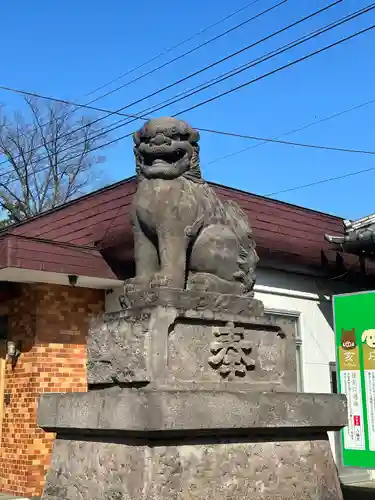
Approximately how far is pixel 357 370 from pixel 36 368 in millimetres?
4637

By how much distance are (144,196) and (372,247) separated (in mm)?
6740

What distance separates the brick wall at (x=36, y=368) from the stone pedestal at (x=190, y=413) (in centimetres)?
558

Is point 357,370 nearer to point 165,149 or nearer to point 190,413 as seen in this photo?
point 165,149

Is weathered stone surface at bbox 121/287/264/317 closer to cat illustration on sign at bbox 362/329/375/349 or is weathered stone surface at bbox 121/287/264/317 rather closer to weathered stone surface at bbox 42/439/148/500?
weathered stone surface at bbox 42/439/148/500

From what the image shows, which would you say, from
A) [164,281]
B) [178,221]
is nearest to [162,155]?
[178,221]

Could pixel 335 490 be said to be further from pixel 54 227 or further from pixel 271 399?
pixel 54 227

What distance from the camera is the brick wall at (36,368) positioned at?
367 inches

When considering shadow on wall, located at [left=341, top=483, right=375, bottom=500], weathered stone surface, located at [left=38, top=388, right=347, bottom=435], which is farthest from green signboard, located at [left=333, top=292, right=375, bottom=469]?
weathered stone surface, located at [left=38, top=388, right=347, bottom=435]

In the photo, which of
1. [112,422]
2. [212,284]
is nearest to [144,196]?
[212,284]

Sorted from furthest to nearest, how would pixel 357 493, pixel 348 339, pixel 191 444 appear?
pixel 357 493 < pixel 348 339 < pixel 191 444

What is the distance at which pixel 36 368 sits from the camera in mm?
9438

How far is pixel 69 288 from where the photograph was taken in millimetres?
9930

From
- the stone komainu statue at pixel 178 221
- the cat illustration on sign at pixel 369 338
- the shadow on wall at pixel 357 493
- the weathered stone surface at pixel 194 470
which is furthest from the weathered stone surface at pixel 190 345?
the shadow on wall at pixel 357 493

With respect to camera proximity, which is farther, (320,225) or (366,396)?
(320,225)
